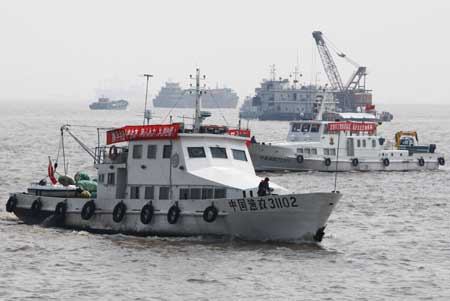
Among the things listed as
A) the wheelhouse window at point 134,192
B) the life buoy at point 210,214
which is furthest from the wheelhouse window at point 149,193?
the life buoy at point 210,214

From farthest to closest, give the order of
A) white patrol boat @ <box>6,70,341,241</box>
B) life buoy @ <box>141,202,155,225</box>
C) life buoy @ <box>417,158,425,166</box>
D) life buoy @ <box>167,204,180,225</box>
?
life buoy @ <box>417,158,425,166</box> → life buoy @ <box>141,202,155,225</box> → life buoy @ <box>167,204,180,225</box> → white patrol boat @ <box>6,70,341,241</box>

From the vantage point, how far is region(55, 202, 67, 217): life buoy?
46625 mm

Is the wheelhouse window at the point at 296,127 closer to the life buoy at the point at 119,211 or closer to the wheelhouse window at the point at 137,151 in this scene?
the wheelhouse window at the point at 137,151

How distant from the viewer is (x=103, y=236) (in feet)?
145

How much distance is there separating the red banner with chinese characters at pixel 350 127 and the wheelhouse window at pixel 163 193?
1532 inches

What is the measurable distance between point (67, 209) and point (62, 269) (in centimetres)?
932

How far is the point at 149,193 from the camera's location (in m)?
44.0

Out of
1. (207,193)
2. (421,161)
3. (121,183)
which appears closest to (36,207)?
(121,183)

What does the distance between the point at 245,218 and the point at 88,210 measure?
319 inches

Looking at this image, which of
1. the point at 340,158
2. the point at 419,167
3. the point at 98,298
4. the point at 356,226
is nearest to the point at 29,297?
the point at 98,298

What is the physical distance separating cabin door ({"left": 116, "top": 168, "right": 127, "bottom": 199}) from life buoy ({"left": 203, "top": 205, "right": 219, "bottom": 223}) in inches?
205

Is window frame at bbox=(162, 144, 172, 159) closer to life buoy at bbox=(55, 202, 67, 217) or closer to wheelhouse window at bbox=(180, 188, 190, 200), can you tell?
wheelhouse window at bbox=(180, 188, 190, 200)

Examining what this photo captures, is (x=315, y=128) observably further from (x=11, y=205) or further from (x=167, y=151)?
(x=167, y=151)

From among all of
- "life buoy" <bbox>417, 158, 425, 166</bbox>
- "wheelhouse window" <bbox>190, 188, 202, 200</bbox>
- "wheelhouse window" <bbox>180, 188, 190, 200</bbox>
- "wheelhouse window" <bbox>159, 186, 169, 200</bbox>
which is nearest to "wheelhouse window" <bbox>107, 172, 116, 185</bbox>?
"wheelhouse window" <bbox>159, 186, 169, 200</bbox>
